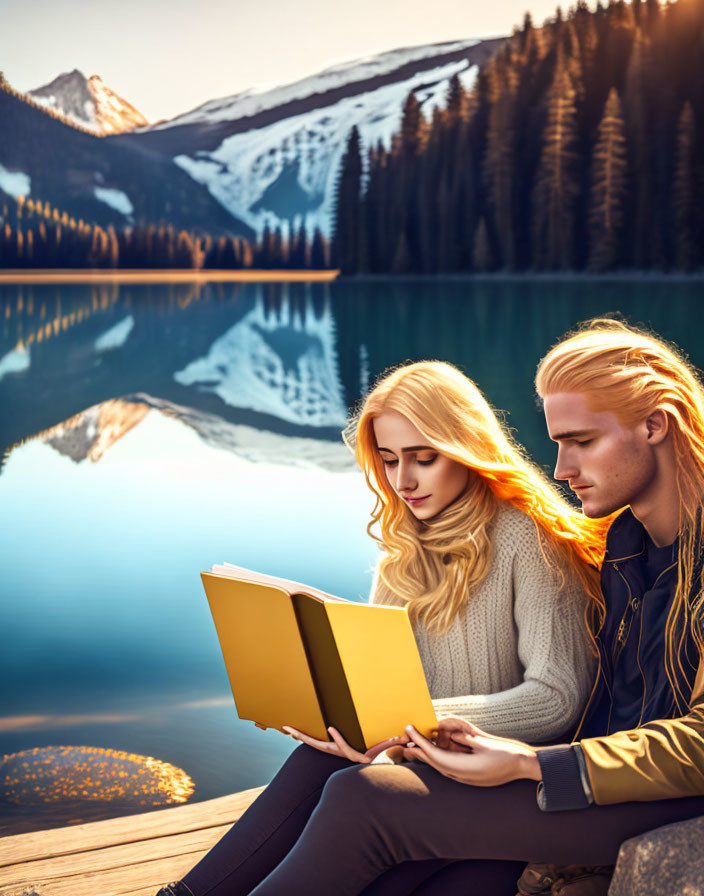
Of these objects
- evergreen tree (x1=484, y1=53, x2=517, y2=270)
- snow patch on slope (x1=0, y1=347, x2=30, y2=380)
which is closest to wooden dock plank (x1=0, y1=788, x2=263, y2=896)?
snow patch on slope (x1=0, y1=347, x2=30, y2=380)

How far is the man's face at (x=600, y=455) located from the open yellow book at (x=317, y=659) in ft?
1.11

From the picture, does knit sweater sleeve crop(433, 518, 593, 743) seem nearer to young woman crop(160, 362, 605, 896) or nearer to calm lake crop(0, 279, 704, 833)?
young woman crop(160, 362, 605, 896)

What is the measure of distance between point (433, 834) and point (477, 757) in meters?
0.13

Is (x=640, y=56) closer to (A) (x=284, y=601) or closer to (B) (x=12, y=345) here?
(B) (x=12, y=345)

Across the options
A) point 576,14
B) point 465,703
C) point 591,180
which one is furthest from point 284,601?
point 576,14

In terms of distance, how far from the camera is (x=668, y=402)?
5.14ft

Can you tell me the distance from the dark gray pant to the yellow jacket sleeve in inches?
1.8

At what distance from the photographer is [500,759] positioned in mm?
1472

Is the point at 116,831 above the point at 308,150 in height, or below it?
below

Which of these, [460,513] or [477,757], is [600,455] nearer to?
[460,513]

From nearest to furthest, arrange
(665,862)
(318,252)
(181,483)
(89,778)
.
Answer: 1. (665,862)
2. (89,778)
3. (181,483)
4. (318,252)

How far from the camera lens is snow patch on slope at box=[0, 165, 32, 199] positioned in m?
38.6

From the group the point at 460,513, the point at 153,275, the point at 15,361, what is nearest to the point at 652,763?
the point at 460,513

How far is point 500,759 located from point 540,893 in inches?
8.7
